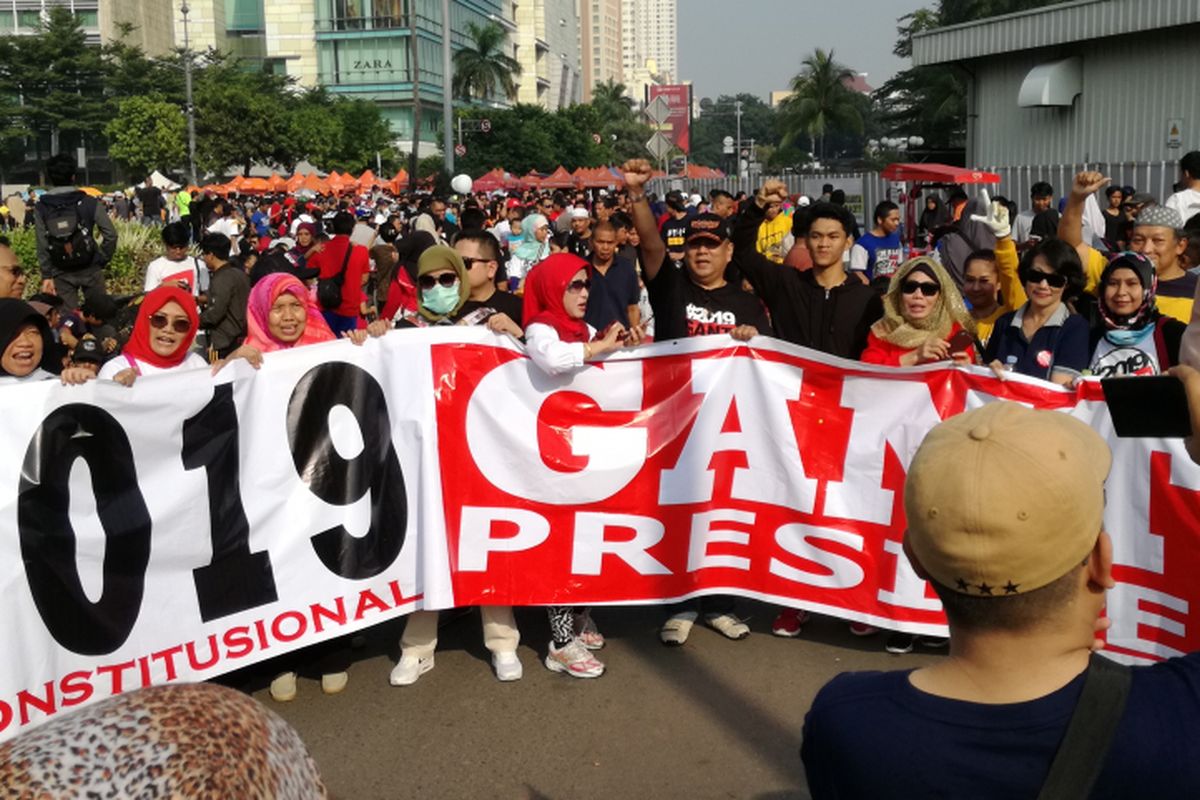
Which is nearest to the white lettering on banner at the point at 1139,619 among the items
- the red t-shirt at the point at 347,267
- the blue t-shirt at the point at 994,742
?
the blue t-shirt at the point at 994,742

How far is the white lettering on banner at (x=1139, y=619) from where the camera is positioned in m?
4.84

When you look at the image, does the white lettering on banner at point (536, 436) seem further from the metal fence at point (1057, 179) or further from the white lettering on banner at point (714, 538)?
the metal fence at point (1057, 179)

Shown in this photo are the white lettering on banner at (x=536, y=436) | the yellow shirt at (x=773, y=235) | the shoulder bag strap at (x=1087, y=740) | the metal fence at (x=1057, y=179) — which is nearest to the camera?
the shoulder bag strap at (x=1087, y=740)

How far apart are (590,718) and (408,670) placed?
886 mm

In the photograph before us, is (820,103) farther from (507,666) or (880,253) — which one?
(507,666)

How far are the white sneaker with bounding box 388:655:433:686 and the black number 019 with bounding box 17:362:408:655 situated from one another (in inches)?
16.5

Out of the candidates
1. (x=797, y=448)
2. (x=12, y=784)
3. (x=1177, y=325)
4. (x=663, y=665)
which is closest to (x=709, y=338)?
(x=797, y=448)

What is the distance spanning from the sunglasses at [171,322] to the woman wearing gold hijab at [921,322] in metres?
2.92

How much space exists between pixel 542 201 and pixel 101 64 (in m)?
54.7

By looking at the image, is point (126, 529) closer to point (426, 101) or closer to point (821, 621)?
point (821, 621)

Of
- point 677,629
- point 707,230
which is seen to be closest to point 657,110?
point 707,230

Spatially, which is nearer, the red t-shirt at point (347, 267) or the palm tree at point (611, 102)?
the red t-shirt at point (347, 267)

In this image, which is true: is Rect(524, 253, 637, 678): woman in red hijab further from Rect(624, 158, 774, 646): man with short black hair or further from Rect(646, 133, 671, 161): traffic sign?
Rect(646, 133, 671, 161): traffic sign

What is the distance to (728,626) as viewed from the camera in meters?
5.89
